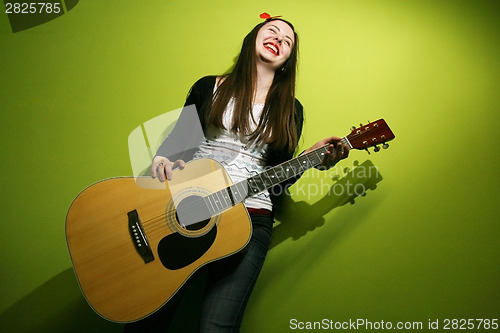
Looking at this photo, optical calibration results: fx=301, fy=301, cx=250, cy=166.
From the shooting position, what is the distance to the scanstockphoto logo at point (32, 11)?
1.32m

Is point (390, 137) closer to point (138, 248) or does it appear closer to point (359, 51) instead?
point (359, 51)

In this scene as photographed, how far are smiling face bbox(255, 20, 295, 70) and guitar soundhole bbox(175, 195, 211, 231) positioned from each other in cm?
66

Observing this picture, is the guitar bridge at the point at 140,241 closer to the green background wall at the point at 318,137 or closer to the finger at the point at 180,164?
the finger at the point at 180,164

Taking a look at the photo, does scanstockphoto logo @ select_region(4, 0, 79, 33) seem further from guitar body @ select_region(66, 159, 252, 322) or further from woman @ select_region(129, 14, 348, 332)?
guitar body @ select_region(66, 159, 252, 322)

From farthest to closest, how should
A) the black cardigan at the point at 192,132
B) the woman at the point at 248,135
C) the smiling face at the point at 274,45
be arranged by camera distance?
the smiling face at the point at 274,45 → the black cardigan at the point at 192,132 → the woman at the point at 248,135

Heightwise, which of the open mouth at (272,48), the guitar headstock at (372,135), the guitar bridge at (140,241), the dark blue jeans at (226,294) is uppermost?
the open mouth at (272,48)

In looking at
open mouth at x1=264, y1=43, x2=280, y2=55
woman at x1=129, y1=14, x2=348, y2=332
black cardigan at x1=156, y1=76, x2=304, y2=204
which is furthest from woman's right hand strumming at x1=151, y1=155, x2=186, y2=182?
open mouth at x1=264, y1=43, x2=280, y2=55

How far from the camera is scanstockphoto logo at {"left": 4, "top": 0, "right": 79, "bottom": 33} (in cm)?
132

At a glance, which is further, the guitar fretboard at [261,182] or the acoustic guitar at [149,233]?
the guitar fretboard at [261,182]

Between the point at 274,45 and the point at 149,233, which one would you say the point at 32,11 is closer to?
the point at 274,45

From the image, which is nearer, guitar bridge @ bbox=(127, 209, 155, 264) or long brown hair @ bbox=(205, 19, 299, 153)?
guitar bridge @ bbox=(127, 209, 155, 264)

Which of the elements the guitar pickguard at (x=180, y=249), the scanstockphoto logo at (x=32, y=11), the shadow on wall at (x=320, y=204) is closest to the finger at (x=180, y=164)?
the guitar pickguard at (x=180, y=249)

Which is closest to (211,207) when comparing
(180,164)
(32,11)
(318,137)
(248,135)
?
(180,164)

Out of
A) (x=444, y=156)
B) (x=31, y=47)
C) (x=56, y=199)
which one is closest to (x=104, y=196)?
(x=56, y=199)
